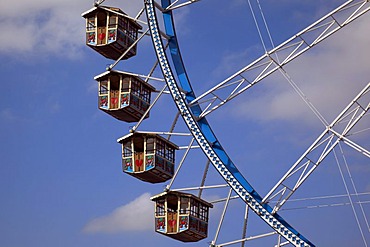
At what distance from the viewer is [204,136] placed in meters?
20.2

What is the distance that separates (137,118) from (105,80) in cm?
139

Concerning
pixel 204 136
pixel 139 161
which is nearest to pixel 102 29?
pixel 139 161

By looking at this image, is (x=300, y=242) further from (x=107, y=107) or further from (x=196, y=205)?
(x=107, y=107)

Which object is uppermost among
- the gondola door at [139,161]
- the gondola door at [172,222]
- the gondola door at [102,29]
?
the gondola door at [102,29]

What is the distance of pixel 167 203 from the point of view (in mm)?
21891

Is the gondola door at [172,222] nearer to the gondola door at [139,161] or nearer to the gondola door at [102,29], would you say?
the gondola door at [139,161]

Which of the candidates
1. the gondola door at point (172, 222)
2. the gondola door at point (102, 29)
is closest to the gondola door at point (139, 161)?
the gondola door at point (172, 222)

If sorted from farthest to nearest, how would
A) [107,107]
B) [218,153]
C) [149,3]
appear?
[107,107]
[149,3]
[218,153]

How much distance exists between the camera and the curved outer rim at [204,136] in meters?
19.2

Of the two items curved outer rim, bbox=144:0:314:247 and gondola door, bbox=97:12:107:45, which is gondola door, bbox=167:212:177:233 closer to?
curved outer rim, bbox=144:0:314:247

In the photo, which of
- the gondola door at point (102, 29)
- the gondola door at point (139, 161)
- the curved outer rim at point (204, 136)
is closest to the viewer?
the curved outer rim at point (204, 136)

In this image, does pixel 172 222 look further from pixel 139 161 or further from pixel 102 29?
pixel 102 29

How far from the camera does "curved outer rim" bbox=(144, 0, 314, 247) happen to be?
19219 mm

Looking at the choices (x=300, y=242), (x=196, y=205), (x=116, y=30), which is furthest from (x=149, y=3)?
(x=300, y=242)
